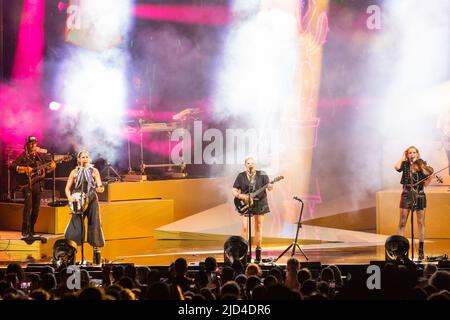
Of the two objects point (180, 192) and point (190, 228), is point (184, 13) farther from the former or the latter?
point (190, 228)

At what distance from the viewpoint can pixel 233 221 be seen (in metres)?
14.5

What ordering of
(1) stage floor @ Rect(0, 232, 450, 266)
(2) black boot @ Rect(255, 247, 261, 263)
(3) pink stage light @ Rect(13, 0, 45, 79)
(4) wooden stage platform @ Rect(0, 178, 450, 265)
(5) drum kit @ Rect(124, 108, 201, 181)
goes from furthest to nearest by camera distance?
1. (5) drum kit @ Rect(124, 108, 201, 181)
2. (3) pink stage light @ Rect(13, 0, 45, 79)
3. (4) wooden stage platform @ Rect(0, 178, 450, 265)
4. (1) stage floor @ Rect(0, 232, 450, 266)
5. (2) black boot @ Rect(255, 247, 261, 263)

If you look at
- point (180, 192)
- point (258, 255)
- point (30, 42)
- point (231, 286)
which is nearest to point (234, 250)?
point (258, 255)

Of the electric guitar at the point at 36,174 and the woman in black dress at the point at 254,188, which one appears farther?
the electric guitar at the point at 36,174

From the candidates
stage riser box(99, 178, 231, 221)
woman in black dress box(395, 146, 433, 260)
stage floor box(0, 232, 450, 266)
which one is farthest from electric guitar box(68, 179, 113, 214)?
woman in black dress box(395, 146, 433, 260)

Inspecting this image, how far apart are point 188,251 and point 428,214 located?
423cm

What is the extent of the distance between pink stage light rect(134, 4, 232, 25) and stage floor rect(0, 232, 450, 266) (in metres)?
5.02

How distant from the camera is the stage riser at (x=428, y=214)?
1388cm

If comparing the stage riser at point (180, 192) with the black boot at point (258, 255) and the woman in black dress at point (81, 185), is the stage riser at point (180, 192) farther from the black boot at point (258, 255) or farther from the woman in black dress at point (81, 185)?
the black boot at point (258, 255)

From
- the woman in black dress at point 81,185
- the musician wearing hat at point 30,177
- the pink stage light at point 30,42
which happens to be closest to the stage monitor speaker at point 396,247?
the woman in black dress at point 81,185

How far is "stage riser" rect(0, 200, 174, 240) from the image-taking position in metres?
13.6

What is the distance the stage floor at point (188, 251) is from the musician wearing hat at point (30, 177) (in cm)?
36

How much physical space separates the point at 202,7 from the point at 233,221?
4.89 metres

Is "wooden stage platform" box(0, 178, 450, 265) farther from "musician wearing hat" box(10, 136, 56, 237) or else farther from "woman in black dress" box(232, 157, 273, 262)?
"woman in black dress" box(232, 157, 273, 262)
